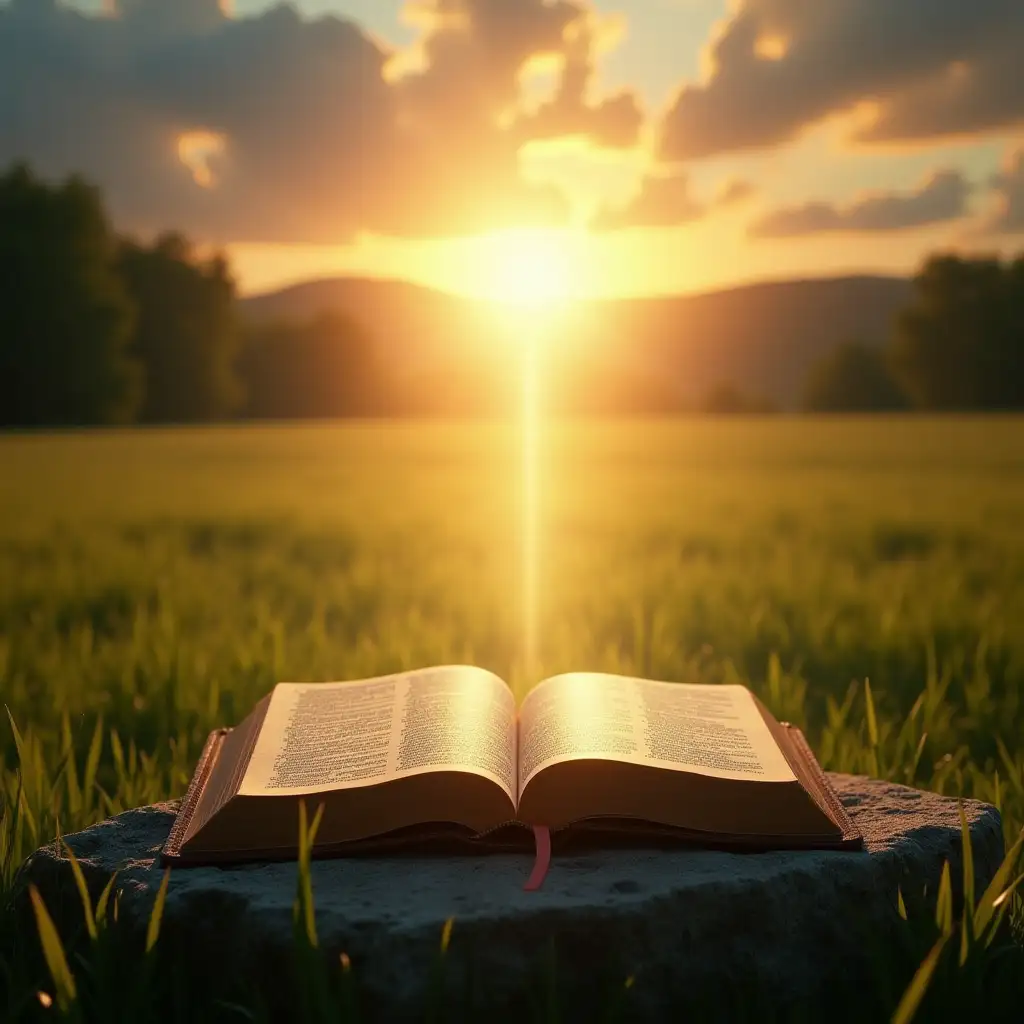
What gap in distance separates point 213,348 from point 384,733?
45696mm

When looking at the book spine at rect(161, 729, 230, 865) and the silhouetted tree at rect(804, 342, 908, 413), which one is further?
the silhouetted tree at rect(804, 342, 908, 413)

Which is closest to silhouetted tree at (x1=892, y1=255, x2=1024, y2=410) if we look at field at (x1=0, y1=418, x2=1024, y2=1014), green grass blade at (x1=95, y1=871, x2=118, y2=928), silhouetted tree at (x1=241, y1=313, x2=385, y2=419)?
silhouetted tree at (x1=241, y1=313, x2=385, y2=419)

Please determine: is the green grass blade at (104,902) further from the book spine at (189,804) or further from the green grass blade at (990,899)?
the green grass blade at (990,899)

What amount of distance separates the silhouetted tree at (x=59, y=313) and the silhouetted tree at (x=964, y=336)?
33.9 metres

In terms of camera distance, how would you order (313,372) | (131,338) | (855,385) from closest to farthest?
(131,338)
(313,372)
(855,385)

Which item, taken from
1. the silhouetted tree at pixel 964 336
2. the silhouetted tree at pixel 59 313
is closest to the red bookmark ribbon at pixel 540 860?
the silhouetted tree at pixel 59 313

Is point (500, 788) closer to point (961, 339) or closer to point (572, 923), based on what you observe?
point (572, 923)

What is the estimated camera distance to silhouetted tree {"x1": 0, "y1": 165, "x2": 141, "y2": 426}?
3647 cm

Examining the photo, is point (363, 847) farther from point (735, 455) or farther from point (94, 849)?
point (735, 455)

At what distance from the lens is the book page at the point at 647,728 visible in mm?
1886

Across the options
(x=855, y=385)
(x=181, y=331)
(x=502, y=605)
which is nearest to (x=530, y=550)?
(x=502, y=605)

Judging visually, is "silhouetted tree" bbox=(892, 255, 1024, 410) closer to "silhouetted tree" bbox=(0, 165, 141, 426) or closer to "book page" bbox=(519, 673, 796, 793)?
"silhouetted tree" bbox=(0, 165, 141, 426)

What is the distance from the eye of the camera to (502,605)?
5.28m

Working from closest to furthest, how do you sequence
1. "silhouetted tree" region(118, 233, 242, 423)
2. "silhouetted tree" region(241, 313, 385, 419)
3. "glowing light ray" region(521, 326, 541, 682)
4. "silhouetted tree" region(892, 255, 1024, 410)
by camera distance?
"glowing light ray" region(521, 326, 541, 682), "silhouetted tree" region(118, 233, 242, 423), "silhouetted tree" region(892, 255, 1024, 410), "silhouetted tree" region(241, 313, 385, 419)
